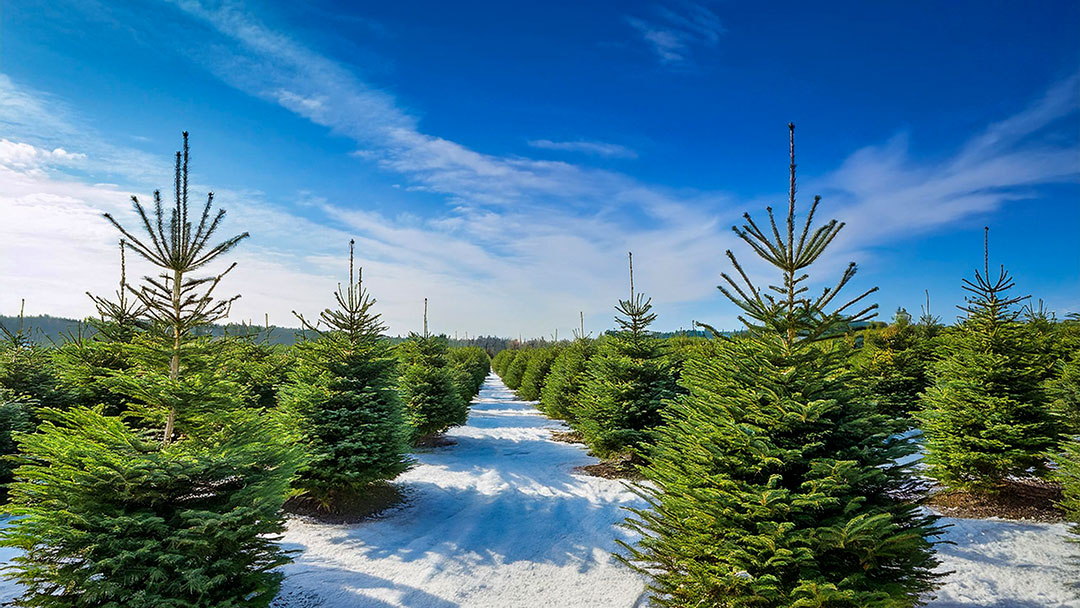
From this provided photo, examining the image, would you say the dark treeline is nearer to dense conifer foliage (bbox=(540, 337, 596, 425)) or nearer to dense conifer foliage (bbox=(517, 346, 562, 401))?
dense conifer foliage (bbox=(540, 337, 596, 425))

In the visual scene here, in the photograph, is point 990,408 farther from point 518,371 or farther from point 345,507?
point 518,371

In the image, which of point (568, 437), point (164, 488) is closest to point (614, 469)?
point (568, 437)

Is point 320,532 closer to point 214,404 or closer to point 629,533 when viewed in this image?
point 214,404

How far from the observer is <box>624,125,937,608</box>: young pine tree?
3627 mm

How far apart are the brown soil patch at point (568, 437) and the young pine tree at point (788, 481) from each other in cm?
982

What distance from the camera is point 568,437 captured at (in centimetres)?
1475

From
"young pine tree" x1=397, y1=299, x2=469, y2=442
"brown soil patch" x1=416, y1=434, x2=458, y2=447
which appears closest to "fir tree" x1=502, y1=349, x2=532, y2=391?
"brown soil patch" x1=416, y1=434, x2=458, y2=447

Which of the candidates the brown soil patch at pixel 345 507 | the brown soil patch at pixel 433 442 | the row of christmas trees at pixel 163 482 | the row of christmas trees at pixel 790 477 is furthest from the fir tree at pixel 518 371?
the row of christmas trees at pixel 163 482

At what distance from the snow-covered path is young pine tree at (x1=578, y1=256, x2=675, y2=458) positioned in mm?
999

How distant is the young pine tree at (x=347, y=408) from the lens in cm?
720

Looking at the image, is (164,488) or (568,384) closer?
(164,488)

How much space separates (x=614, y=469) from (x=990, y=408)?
22.1 ft

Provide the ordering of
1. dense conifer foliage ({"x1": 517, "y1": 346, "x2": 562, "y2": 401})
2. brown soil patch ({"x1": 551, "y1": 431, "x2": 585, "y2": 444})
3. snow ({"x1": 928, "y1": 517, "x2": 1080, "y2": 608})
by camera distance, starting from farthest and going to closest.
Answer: dense conifer foliage ({"x1": 517, "y1": 346, "x2": 562, "y2": 401}), brown soil patch ({"x1": 551, "y1": 431, "x2": 585, "y2": 444}), snow ({"x1": 928, "y1": 517, "x2": 1080, "y2": 608})

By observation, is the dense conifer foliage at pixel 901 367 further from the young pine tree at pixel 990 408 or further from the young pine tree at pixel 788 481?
the young pine tree at pixel 788 481
